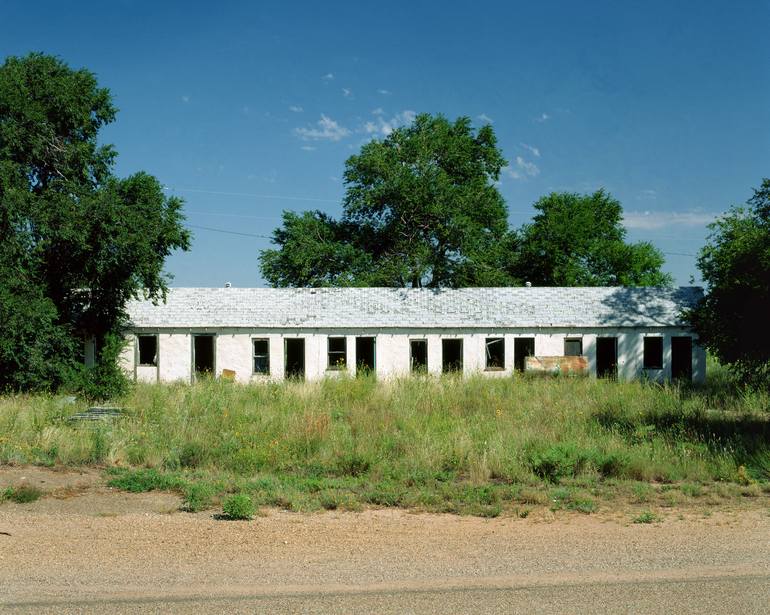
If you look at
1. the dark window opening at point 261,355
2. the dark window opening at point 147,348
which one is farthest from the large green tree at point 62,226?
the dark window opening at point 261,355

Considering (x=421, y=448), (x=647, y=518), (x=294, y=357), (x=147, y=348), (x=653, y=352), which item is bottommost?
(x=647, y=518)

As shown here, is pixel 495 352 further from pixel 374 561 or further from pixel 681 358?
pixel 374 561

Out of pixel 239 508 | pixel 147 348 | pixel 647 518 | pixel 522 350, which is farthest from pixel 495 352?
pixel 239 508

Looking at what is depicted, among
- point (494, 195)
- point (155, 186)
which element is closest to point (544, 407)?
point (155, 186)

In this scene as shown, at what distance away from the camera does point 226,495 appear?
9242 mm

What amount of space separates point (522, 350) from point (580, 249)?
64.0 ft

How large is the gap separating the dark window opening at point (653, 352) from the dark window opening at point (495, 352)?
544 centimetres

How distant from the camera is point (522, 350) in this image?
87.6 feet

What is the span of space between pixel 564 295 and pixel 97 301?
17537 mm

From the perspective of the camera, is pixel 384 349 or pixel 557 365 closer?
pixel 557 365

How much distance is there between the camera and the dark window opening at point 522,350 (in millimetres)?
26438

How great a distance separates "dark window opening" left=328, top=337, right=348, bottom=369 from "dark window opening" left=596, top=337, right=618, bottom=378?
953 centimetres

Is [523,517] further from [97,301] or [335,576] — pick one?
[97,301]

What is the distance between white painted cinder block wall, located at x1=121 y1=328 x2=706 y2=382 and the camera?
26.0 m
